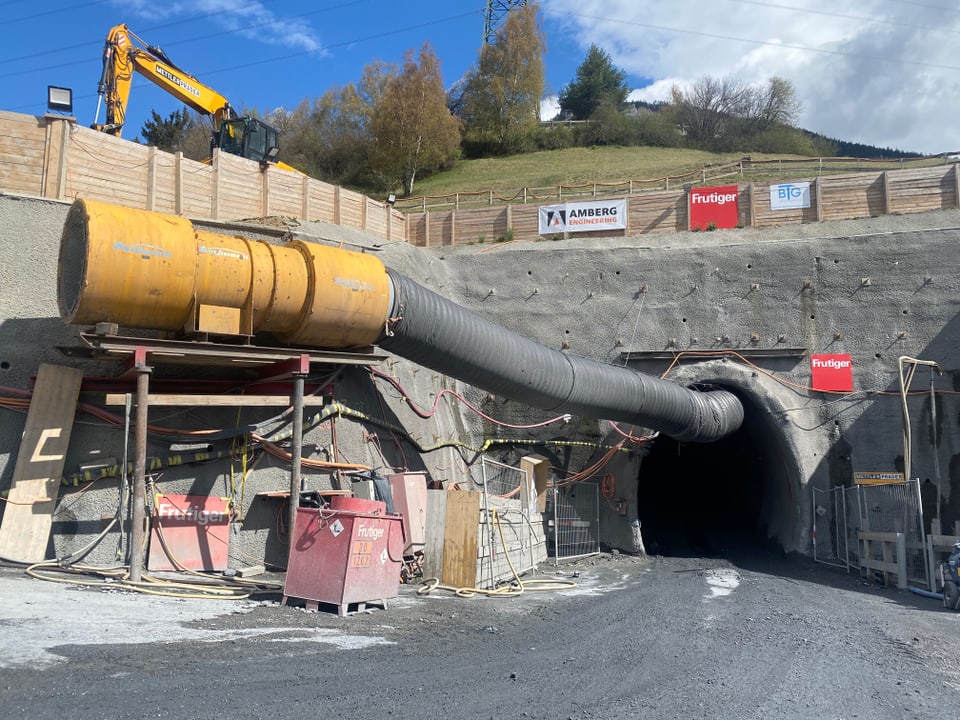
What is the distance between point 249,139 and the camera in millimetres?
20828

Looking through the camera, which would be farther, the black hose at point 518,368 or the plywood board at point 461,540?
the black hose at point 518,368

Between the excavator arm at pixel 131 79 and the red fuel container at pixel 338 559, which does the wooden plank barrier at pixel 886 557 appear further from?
the excavator arm at pixel 131 79

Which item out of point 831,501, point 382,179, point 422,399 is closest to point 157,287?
point 422,399

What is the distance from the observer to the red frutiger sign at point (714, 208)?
19969 millimetres

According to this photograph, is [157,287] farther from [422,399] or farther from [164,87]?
[164,87]

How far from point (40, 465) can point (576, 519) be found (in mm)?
10373

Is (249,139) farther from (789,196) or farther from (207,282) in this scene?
(789,196)

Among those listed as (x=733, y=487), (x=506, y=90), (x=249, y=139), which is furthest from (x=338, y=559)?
(x=506, y=90)

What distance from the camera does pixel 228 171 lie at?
1705 cm

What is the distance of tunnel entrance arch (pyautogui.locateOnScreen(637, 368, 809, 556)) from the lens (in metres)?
16.8

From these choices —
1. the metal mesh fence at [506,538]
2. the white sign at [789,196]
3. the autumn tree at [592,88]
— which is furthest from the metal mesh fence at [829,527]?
the autumn tree at [592,88]

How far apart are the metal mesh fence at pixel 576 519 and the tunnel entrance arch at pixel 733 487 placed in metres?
1.51

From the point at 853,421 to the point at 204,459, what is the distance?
1299cm

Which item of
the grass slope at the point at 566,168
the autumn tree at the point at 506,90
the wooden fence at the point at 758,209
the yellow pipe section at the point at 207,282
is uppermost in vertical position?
the autumn tree at the point at 506,90
